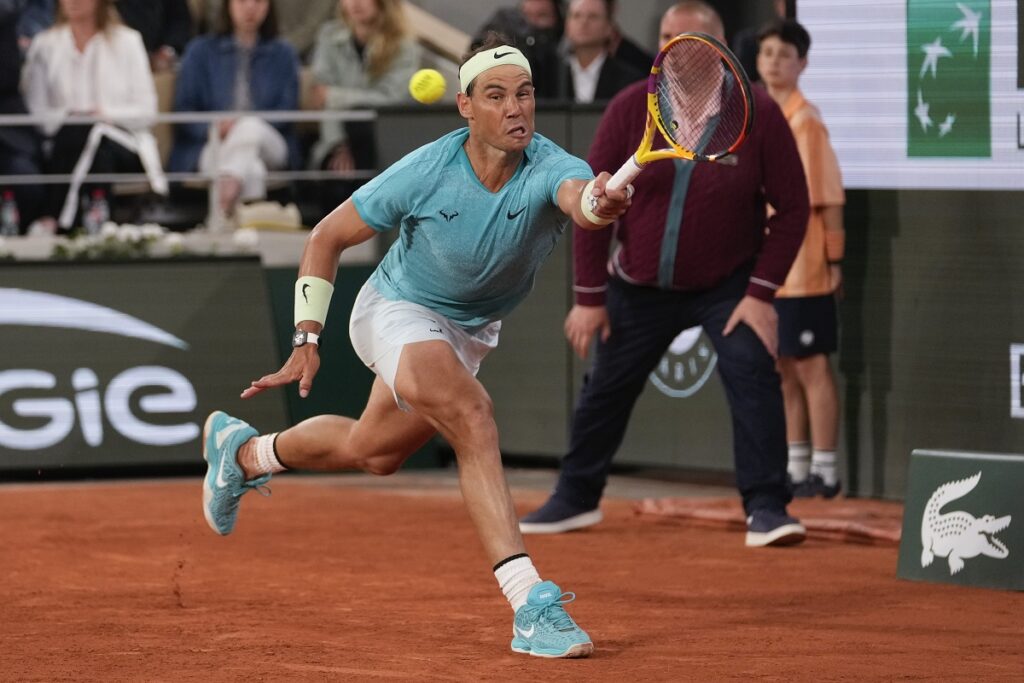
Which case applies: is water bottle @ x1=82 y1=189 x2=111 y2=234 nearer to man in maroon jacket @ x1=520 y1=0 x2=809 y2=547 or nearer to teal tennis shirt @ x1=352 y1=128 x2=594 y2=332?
man in maroon jacket @ x1=520 y1=0 x2=809 y2=547

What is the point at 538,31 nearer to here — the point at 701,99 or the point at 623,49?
the point at 623,49

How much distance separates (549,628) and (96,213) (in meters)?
6.00

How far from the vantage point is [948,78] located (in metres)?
8.29

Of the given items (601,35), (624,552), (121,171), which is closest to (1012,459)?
(624,552)

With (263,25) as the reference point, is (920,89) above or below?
below

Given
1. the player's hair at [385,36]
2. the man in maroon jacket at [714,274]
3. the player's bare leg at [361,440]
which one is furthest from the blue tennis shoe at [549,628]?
the player's hair at [385,36]

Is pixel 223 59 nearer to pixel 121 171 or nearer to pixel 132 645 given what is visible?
pixel 121 171

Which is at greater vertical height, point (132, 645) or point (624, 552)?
point (132, 645)

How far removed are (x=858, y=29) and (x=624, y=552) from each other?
295 centimetres

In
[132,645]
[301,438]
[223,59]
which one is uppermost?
[223,59]

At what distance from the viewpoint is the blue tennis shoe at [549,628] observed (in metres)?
5.27

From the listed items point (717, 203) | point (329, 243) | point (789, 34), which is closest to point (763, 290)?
point (717, 203)

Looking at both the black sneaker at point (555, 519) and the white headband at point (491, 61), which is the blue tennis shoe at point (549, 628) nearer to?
the white headband at point (491, 61)

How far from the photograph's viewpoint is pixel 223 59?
1119 centimetres
